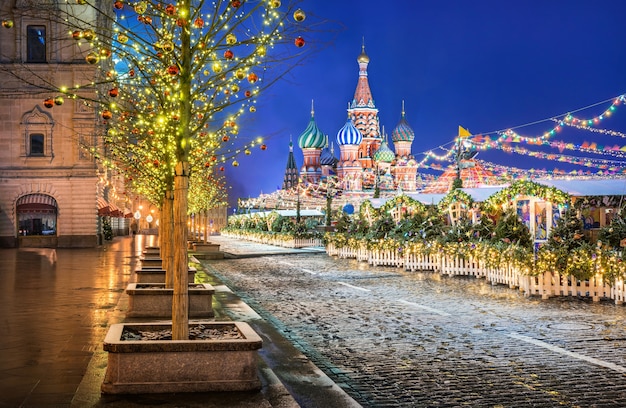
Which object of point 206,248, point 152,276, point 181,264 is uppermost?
point 181,264

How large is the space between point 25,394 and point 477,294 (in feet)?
43.1

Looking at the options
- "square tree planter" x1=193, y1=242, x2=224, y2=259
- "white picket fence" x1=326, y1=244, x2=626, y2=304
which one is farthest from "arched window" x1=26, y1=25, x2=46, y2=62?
"white picket fence" x1=326, y1=244, x2=626, y2=304

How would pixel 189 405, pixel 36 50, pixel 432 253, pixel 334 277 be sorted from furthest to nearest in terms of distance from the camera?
pixel 36 50 → pixel 432 253 → pixel 334 277 → pixel 189 405

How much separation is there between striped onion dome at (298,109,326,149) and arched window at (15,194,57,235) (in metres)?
94.3

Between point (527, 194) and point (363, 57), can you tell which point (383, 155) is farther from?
point (527, 194)

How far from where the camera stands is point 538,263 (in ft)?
57.7

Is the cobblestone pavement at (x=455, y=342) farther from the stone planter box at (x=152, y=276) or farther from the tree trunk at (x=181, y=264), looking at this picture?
the tree trunk at (x=181, y=264)

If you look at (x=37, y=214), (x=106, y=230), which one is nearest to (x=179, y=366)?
(x=37, y=214)

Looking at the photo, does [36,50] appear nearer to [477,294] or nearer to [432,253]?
[432,253]

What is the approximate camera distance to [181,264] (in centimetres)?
750

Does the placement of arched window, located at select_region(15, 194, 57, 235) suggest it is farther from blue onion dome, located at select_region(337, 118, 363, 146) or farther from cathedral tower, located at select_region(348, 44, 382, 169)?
cathedral tower, located at select_region(348, 44, 382, 169)

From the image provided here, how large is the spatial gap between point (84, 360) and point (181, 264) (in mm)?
1886

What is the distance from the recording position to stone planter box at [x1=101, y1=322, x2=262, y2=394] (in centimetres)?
651

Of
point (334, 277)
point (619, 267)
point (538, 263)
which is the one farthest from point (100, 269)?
point (619, 267)
